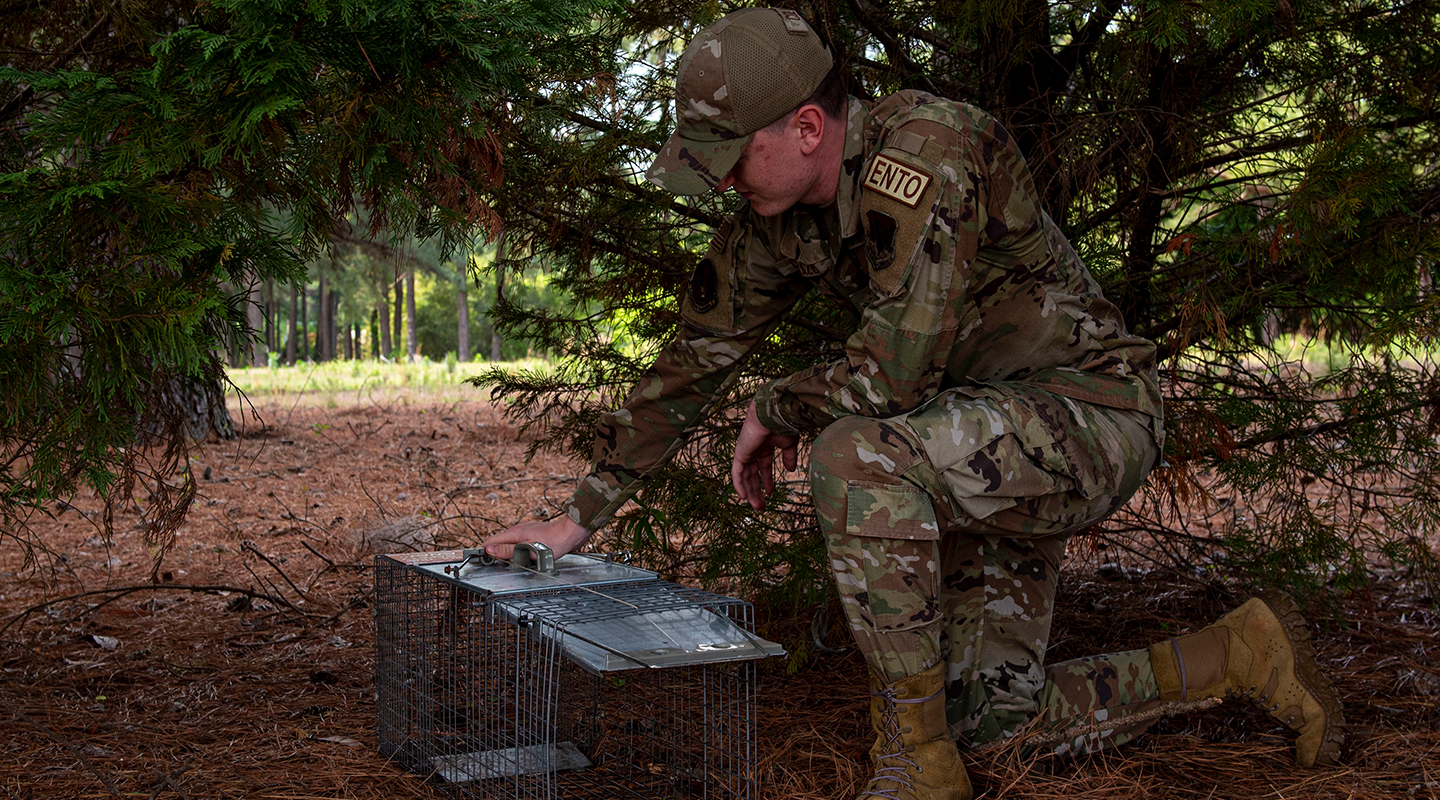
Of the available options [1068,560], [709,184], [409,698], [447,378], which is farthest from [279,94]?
[447,378]

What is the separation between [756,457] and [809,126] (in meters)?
0.76

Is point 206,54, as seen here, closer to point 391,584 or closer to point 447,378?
point 391,584

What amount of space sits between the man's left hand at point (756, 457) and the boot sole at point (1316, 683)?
1.13 metres

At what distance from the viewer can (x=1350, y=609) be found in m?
3.62

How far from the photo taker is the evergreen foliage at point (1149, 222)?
254 centimetres

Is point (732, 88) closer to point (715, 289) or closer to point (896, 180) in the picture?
point (896, 180)

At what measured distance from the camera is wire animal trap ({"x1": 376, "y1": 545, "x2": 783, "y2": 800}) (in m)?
1.88

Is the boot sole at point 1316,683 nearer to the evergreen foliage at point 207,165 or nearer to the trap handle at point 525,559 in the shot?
the trap handle at point 525,559

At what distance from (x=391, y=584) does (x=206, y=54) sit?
4.19ft

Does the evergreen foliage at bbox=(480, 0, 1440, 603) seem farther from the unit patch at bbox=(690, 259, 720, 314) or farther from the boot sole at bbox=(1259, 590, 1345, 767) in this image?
the boot sole at bbox=(1259, 590, 1345, 767)

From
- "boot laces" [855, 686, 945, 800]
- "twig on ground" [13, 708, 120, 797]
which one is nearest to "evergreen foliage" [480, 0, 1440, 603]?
"boot laces" [855, 686, 945, 800]

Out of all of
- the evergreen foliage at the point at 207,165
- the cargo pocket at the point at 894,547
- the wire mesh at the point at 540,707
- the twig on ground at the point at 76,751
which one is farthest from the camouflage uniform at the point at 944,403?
the twig on ground at the point at 76,751

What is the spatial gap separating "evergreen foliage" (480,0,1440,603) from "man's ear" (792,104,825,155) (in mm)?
547

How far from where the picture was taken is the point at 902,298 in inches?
→ 80.8
